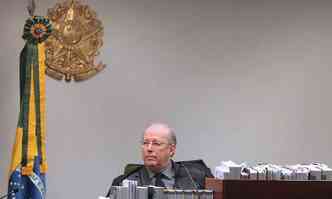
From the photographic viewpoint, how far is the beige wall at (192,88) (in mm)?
3963

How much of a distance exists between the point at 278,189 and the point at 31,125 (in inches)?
69.9

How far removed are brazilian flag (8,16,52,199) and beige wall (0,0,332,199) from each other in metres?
0.57

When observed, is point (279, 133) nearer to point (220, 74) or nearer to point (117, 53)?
point (220, 74)

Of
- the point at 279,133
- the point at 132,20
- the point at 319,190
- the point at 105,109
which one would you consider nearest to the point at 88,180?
the point at 105,109

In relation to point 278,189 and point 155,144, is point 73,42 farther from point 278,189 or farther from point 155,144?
point 278,189

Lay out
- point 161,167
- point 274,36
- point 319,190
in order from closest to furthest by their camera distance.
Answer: point 319,190 < point 161,167 < point 274,36

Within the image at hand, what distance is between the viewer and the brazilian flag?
3.30 meters

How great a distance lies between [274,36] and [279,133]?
755 millimetres

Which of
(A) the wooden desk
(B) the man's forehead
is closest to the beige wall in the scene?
(B) the man's forehead

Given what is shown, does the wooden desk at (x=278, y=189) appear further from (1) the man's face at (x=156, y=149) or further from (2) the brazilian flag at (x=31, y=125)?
(2) the brazilian flag at (x=31, y=125)

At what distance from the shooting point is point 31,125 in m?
3.33

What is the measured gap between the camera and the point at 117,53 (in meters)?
4.07

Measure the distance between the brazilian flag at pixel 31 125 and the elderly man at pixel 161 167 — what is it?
1.81 ft

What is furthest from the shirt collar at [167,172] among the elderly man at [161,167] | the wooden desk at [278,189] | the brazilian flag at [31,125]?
the wooden desk at [278,189]
